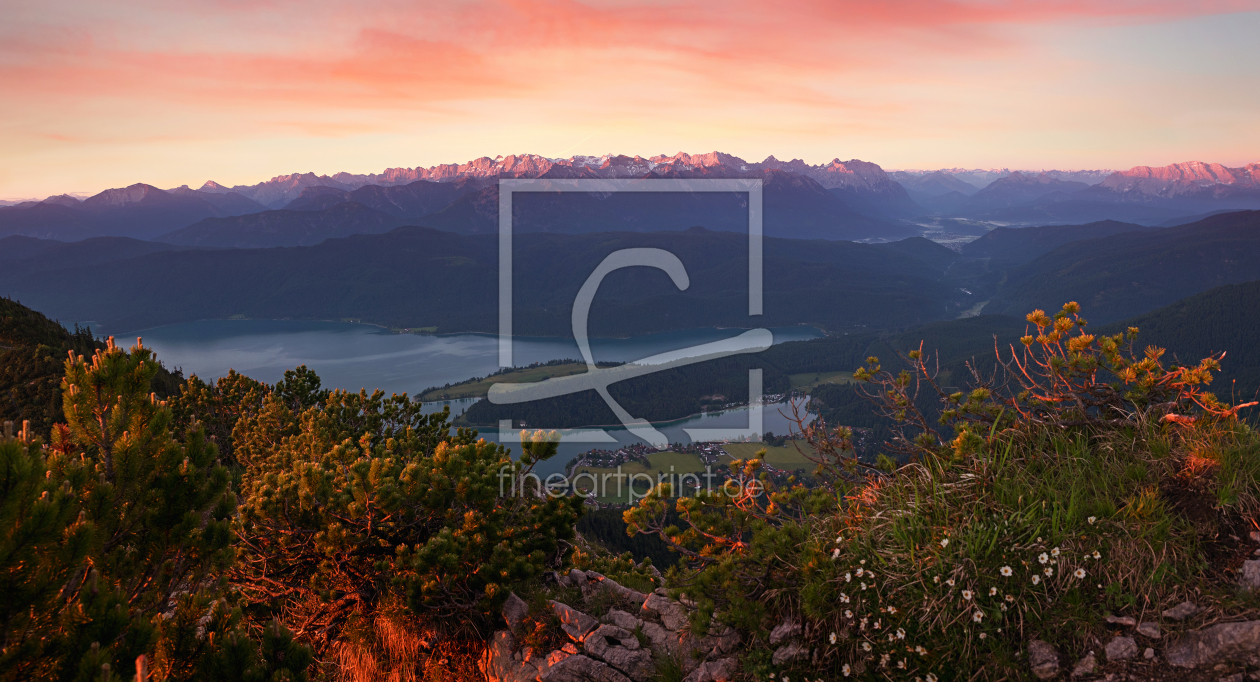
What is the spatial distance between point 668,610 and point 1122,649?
151 inches

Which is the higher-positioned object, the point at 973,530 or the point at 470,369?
the point at 973,530

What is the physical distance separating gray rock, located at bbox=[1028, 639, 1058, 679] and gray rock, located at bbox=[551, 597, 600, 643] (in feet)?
13.2

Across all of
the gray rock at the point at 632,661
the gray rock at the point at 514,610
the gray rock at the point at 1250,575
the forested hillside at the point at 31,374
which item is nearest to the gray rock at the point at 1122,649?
the gray rock at the point at 1250,575

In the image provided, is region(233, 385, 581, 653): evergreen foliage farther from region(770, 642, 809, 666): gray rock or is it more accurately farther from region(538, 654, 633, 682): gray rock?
region(770, 642, 809, 666): gray rock

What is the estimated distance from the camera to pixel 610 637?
640 centimetres

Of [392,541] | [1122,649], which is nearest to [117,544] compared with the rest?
[392,541]

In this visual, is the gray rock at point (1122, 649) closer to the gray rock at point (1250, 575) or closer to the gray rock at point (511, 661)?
the gray rock at point (1250, 575)

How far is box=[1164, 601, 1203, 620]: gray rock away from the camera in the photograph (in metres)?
4.10

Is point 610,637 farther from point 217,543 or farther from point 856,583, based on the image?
point 217,543

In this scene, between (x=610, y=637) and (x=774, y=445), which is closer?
(x=610, y=637)

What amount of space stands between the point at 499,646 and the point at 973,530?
503 cm

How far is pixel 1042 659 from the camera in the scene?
4227 millimetres

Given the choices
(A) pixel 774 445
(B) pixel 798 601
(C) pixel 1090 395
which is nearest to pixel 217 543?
(B) pixel 798 601

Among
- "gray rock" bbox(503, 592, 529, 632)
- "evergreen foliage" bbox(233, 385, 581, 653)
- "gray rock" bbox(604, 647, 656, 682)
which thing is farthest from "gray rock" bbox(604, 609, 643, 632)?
"evergreen foliage" bbox(233, 385, 581, 653)
